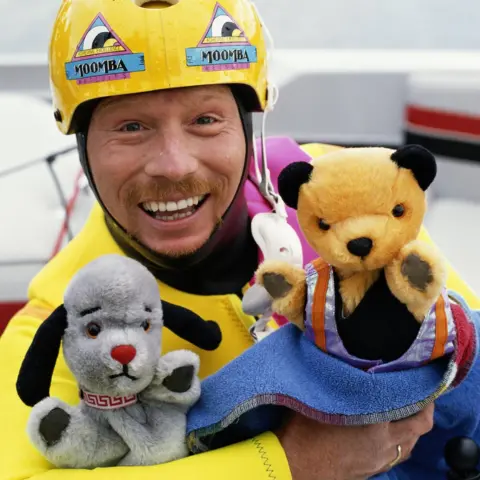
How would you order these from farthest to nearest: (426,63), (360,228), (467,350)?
1. (426,63)
2. (467,350)
3. (360,228)

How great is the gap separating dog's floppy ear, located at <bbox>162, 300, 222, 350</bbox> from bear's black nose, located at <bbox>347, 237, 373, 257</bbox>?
275mm

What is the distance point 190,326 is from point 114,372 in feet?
0.47

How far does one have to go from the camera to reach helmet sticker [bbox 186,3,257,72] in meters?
1.11

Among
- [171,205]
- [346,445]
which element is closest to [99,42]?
[171,205]

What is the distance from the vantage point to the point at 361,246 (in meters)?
0.77

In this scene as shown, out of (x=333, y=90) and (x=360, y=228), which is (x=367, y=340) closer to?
(x=360, y=228)

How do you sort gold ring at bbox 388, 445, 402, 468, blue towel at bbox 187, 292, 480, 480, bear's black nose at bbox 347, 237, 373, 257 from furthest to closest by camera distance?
gold ring at bbox 388, 445, 402, 468 < blue towel at bbox 187, 292, 480, 480 < bear's black nose at bbox 347, 237, 373, 257

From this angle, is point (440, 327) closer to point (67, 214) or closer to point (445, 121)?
point (67, 214)

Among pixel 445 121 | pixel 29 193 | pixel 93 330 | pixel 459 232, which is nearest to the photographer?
pixel 93 330

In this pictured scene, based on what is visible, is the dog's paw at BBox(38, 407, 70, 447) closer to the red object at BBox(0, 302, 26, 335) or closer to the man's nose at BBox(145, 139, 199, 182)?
the man's nose at BBox(145, 139, 199, 182)

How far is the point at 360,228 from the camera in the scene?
0.78 m

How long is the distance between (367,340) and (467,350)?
143mm

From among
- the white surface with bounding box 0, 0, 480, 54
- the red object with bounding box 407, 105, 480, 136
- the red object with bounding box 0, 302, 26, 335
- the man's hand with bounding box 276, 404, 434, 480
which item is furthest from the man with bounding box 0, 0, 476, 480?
the white surface with bounding box 0, 0, 480, 54

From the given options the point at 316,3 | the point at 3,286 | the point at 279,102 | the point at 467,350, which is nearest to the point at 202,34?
the point at 467,350
